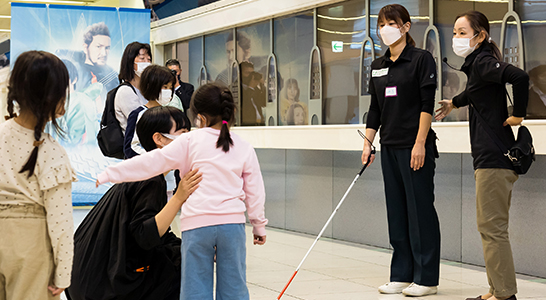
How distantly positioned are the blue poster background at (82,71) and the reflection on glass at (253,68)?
A: 6.42 ft

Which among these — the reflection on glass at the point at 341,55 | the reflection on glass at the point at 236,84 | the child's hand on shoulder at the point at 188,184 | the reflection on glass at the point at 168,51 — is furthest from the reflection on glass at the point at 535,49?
the reflection on glass at the point at 168,51

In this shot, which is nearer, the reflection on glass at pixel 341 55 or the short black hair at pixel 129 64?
the short black hair at pixel 129 64

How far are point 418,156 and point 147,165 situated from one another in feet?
6.55

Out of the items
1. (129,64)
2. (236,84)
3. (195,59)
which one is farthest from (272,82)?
(129,64)

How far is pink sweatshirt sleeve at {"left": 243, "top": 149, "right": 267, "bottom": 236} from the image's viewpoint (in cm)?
277

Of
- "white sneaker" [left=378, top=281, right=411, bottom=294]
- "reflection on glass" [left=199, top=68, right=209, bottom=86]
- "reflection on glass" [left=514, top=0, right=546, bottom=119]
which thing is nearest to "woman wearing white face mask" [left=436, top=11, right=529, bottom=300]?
"white sneaker" [left=378, top=281, right=411, bottom=294]

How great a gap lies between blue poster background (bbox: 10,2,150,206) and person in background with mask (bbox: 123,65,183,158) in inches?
201

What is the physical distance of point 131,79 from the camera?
4.35 meters

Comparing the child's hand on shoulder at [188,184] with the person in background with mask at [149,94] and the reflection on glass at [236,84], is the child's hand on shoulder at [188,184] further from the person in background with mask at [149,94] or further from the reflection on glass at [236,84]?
the reflection on glass at [236,84]

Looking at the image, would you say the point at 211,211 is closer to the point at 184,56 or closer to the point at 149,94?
the point at 149,94

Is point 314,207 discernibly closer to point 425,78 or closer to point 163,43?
point 425,78

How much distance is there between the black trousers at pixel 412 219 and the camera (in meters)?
4.02

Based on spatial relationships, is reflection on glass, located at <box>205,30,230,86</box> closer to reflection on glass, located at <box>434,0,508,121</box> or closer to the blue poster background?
the blue poster background

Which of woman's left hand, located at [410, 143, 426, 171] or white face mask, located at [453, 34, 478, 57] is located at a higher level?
white face mask, located at [453, 34, 478, 57]
